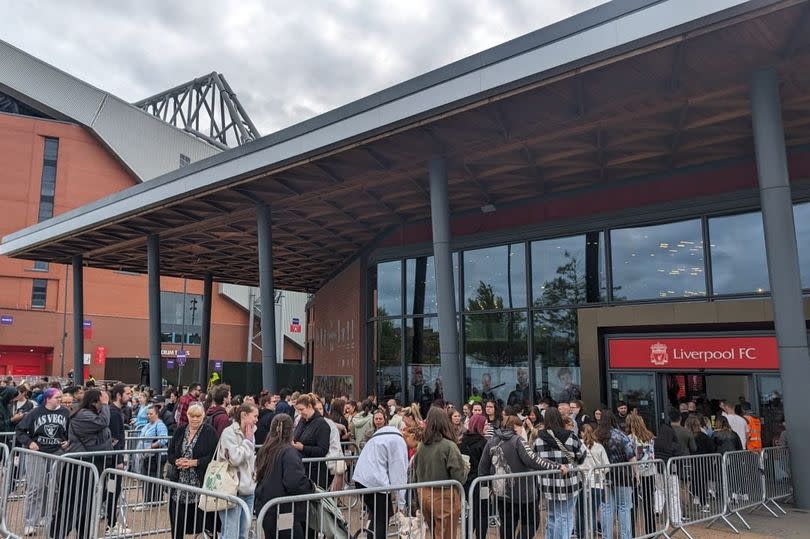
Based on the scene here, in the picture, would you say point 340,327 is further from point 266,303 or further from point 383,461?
point 383,461

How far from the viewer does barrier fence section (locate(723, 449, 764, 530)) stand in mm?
9461

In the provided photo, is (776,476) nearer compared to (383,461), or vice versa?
(383,461)

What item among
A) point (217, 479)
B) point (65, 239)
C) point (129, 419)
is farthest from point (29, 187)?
point (217, 479)

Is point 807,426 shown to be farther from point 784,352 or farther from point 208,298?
point 208,298

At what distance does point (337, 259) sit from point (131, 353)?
1102 inches

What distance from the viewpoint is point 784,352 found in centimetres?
1054

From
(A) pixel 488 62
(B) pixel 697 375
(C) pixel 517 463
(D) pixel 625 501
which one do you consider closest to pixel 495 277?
(B) pixel 697 375

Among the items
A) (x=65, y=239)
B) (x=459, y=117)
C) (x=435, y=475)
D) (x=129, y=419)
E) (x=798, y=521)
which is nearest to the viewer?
(x=435, y=475)

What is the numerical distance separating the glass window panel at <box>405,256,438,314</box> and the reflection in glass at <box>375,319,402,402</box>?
992mm

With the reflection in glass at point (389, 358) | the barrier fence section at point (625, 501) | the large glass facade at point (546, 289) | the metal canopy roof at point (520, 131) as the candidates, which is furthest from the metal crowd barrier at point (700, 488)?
the reflection in glass at point (389, 358)

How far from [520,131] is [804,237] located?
23.4ft

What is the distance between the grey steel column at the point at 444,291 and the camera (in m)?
14.7

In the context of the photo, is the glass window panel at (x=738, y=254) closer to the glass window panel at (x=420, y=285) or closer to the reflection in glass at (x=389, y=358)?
the glass window panel at (x=420, y=285)

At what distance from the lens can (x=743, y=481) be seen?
9773 millimetres
